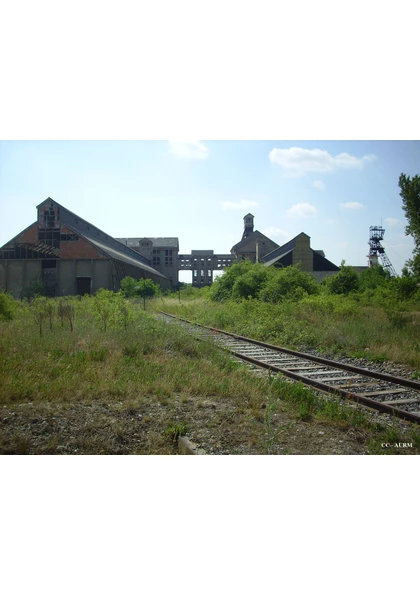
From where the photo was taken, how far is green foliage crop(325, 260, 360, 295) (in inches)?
800

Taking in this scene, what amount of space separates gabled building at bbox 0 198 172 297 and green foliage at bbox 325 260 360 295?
18557 mm

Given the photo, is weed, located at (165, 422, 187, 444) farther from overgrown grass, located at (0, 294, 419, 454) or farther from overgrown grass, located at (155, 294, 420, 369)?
overgrown grass, located at (155, 294, 420, 369)

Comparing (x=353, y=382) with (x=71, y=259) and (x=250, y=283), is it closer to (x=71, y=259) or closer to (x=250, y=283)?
(x=250, y=283)

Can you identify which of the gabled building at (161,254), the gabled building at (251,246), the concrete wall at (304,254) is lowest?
the concrete wall at (304,254)

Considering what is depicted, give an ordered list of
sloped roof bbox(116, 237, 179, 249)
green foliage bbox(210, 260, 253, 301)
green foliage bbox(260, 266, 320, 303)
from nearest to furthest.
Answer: green foliage bbox(260, 266, 320, 303) < green foliage bbox(210, 260, 253, 301) < sloped roof bbox(116, 237, 179, 249)

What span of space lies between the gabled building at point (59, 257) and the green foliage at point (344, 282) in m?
18.6

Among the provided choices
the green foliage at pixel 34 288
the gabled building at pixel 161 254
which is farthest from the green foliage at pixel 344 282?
the gabled building at pixel 161 254

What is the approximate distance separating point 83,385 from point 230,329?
30.7 ft

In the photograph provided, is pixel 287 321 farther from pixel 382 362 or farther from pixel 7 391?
pixel 7 391

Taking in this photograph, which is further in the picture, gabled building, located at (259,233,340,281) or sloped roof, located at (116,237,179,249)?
sloped roof, located at (116,237,179,249)

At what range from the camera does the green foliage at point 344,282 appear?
66.7 ft

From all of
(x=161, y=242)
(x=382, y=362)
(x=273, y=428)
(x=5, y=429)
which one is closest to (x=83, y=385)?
(x=5, y=429)

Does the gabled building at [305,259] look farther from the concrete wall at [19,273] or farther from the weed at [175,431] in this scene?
the weed at [175,431]

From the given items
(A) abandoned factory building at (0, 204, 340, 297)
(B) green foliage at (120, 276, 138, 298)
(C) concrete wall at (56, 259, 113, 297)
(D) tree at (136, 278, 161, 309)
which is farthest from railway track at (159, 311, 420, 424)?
(C) concrete wall at (56, 259, 113, 297)
